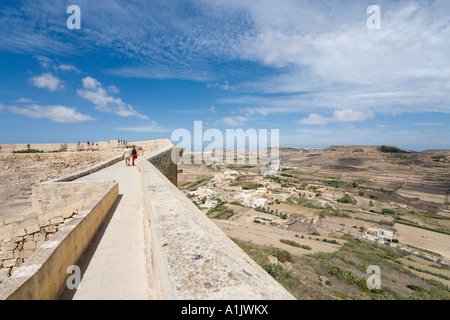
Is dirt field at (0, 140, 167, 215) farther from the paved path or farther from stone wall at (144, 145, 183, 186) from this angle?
the paved path

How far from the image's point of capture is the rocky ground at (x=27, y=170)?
26.2 ft

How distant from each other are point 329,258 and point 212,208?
970 inches

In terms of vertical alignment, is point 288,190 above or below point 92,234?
below

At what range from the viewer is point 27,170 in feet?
35.4

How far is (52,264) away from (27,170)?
1226 cm

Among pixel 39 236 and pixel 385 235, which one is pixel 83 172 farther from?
pixel 385 235

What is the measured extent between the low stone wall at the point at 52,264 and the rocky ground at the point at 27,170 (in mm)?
6047

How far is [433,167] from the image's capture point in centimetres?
6956

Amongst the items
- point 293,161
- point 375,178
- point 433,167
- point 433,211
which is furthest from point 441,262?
point 293,161

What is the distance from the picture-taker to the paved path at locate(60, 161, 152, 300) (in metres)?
2.24

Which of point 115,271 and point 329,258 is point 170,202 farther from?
point 329,258

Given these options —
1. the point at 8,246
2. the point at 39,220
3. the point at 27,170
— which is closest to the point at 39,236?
the point at 39,220

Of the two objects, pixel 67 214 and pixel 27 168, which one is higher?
pixel 27 168

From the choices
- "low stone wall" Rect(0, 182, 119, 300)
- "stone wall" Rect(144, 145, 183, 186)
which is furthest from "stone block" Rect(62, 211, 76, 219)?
"stone wall" Rect(144, 145, 183, 186)
